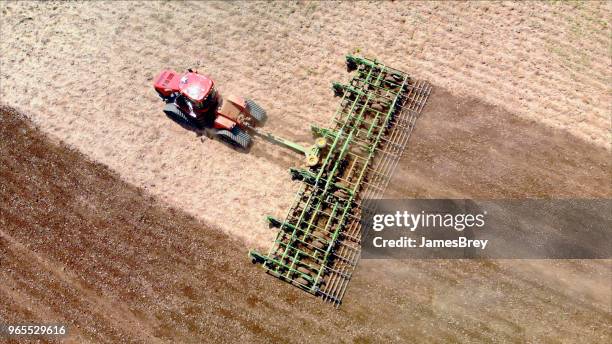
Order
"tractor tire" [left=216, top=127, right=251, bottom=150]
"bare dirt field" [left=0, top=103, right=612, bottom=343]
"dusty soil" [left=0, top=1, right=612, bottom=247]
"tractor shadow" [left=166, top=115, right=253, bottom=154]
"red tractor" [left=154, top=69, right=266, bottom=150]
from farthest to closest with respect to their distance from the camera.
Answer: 1. "tractor shadow" [left=166, top=115, right=253, bottom=154]
2. "dusty soil" [left=0, top=1, right=612, bottom=247]
3. "tractor tire" [left=216, top=127, right=251, bottom=150]
4. "red tractor" [left=154, top=69, right=266, bottom=150]
5. "bare dirt field" [left=0, top=103, right=612, bottom=343]

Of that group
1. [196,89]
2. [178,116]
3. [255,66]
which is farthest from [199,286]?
[255,66]

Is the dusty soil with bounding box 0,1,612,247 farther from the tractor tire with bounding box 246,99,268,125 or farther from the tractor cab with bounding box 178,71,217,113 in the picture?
the tractor cab with bounding box 178,71,217,113

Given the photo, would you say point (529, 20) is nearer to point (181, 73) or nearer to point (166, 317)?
point (181, 73)

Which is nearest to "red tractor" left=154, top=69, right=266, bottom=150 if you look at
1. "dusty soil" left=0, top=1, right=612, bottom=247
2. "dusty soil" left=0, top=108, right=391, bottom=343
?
"dusty soil" left=0, top=1, right=612, bottom=247

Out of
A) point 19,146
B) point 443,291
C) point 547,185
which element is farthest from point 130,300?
point 547,185

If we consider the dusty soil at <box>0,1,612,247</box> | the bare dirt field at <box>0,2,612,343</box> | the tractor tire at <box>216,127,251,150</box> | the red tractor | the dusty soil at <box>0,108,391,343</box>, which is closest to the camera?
the bare dirt field at <box>0,2,612,343</box>

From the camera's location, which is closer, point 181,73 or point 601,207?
point 601,207

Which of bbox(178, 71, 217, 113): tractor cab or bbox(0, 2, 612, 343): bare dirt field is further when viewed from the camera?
bbox(178, 71, 217, 113): tractor cab
